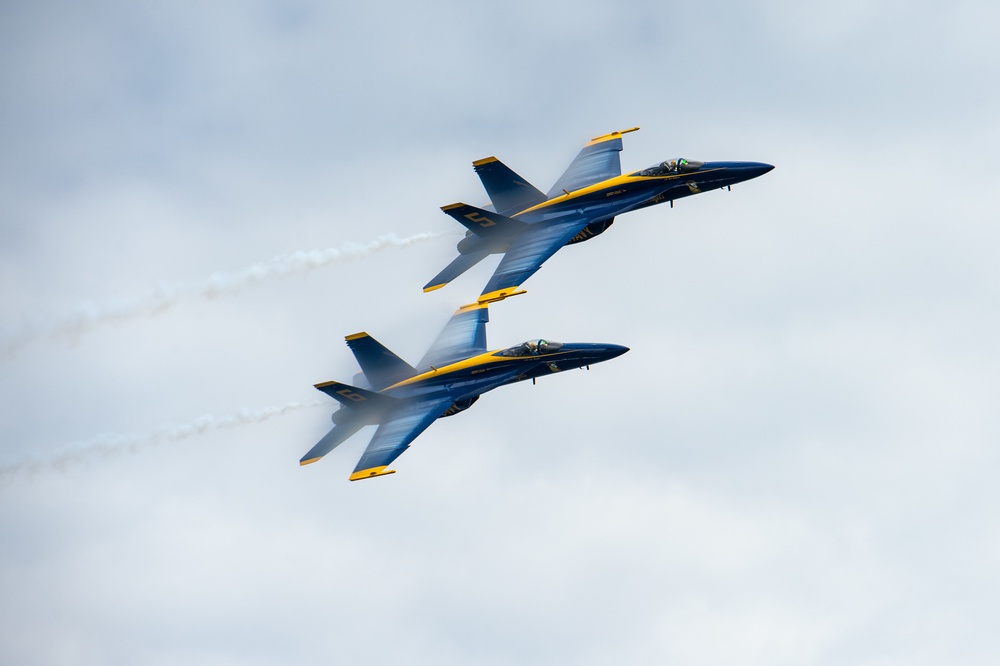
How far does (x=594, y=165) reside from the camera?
11212 cm

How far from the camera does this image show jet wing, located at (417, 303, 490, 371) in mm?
102938

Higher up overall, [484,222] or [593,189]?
[593,189]

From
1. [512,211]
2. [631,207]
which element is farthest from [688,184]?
[512,211]

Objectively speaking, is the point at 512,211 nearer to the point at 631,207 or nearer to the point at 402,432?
the point at 631,207

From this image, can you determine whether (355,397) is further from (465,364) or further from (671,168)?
(671,168)

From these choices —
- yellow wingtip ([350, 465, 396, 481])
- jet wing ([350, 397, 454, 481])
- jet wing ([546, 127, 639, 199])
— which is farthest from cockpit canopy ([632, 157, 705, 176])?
yellow wingtip ([350, 465, 396, 481])

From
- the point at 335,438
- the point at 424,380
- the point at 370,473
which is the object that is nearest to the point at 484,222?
the point at 424,380

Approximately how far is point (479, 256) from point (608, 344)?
10.2m

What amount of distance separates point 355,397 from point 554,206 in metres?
17.7

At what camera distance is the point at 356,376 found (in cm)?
10262

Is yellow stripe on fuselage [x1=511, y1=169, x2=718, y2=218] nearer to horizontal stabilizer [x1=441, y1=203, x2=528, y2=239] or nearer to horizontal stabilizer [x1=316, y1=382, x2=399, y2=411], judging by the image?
horizontal stabilizer [x1=441, y1=203, x2=528, y2=239]

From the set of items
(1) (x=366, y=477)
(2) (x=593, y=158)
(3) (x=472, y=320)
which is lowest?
(1) (x=366, y=477)

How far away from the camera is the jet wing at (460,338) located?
10294 centimetres

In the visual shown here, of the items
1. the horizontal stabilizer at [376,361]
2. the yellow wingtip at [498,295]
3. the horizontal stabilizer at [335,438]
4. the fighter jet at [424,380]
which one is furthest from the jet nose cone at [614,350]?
the horizontal stabilizer at [335,438]
